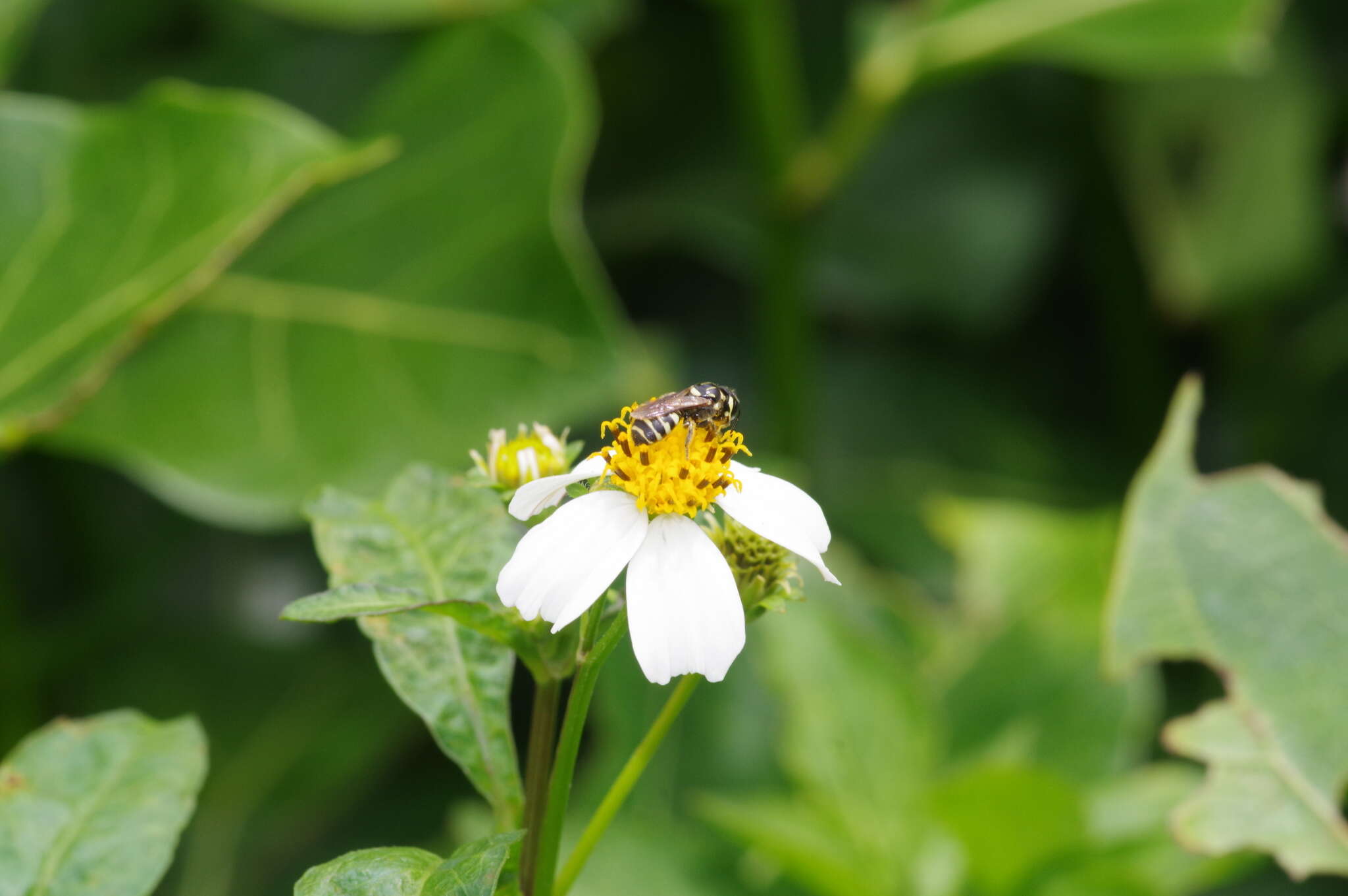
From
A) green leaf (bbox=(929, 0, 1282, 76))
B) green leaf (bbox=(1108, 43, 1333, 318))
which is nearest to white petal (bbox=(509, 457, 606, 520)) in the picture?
green leaf (bbox=(929, 0, 1282, 76))

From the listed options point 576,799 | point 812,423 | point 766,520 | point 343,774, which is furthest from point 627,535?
point 812,423

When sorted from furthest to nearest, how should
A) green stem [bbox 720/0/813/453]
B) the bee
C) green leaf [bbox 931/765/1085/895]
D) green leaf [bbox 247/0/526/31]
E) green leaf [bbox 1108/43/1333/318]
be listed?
green leaf [bbox 1108/43/1333/318] < green stem [bbox 720/0/813/453] < green leaf [bbox 247/0/526/31] < green leaf [bbox 931/765/1085/895] < the bee

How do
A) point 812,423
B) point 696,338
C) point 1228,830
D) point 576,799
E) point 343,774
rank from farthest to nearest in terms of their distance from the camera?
1. point 696,338
2. point 812,423
3. point 343,774
4. point 576,799
5. point 1228,830

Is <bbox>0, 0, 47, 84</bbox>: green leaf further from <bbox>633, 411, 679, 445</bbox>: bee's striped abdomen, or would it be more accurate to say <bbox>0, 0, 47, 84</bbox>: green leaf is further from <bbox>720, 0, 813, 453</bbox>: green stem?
<bbox>633, 411, 679, 445</bbox>: bee's striped abdomen

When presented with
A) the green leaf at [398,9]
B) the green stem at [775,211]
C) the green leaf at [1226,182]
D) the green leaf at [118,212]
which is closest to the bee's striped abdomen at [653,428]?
the green leaf at [118,212]

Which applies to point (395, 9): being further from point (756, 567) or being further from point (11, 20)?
point (756, 567)

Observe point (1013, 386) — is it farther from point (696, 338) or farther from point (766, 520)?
point (766, 520)
